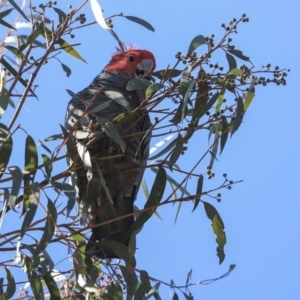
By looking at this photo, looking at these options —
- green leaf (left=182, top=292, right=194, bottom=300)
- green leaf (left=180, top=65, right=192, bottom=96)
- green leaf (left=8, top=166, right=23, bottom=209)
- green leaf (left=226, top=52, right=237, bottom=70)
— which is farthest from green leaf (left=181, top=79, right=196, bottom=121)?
green leaf (left=182, top=292, right=194, bottom=300)

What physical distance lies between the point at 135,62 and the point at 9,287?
140 cm

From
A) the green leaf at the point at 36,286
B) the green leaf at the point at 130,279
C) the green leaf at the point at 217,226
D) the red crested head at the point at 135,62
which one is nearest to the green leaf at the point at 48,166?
the green leaf at the point at 36,286

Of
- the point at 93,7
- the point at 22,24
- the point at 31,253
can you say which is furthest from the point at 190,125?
the point at 22,24

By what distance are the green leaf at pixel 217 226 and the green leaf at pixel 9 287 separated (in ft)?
1.95

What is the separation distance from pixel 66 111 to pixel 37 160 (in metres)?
0.56

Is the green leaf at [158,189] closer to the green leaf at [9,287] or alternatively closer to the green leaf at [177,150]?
the green leaf at [177,150]

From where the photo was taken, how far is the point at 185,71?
186 centimetres

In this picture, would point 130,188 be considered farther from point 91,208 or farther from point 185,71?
point 185,71

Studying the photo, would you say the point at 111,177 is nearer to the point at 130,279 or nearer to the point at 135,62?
the point at 130,279

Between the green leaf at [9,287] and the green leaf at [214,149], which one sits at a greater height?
the green leaf at [214,149]

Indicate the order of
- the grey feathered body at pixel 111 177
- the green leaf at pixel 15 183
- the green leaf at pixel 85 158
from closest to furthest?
Answer: the green leaf at pixel 15 183
the green leaf at pixel 85 158
the grey feathered body at pixel 111 177

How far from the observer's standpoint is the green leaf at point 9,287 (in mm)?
1898

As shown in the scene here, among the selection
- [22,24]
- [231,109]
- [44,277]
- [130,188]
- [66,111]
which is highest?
[22,24]

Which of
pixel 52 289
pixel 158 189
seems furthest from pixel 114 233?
pixel 52 289
